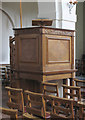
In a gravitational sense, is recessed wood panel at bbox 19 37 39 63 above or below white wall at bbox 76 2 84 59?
below

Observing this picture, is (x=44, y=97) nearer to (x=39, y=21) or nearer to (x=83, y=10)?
(x=39, y=21)

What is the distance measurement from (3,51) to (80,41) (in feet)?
16.3

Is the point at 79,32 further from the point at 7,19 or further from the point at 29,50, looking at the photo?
the point at 29,50

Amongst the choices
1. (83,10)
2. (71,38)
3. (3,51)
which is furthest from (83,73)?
(71,38)

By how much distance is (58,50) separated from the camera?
5.21m

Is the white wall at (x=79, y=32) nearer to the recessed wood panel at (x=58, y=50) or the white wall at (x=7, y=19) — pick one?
the white wall at (x=7, y=19)

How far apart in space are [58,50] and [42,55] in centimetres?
54

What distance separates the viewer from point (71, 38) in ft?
18.2

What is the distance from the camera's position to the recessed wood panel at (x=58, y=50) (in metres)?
5.03

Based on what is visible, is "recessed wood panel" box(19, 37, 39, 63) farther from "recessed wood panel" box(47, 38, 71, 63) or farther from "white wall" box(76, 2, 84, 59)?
"white wall" box(76, 2, 84, 59)

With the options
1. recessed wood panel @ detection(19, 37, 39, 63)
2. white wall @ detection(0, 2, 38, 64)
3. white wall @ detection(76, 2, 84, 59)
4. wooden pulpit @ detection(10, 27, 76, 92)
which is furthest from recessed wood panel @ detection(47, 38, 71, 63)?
white wall @ detection(76, 2, 84, 59)

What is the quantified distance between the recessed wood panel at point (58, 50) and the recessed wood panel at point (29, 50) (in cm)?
29

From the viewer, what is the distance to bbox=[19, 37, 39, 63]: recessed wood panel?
4.96m

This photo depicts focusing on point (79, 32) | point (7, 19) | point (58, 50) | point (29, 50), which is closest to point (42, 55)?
point (29, 50)
